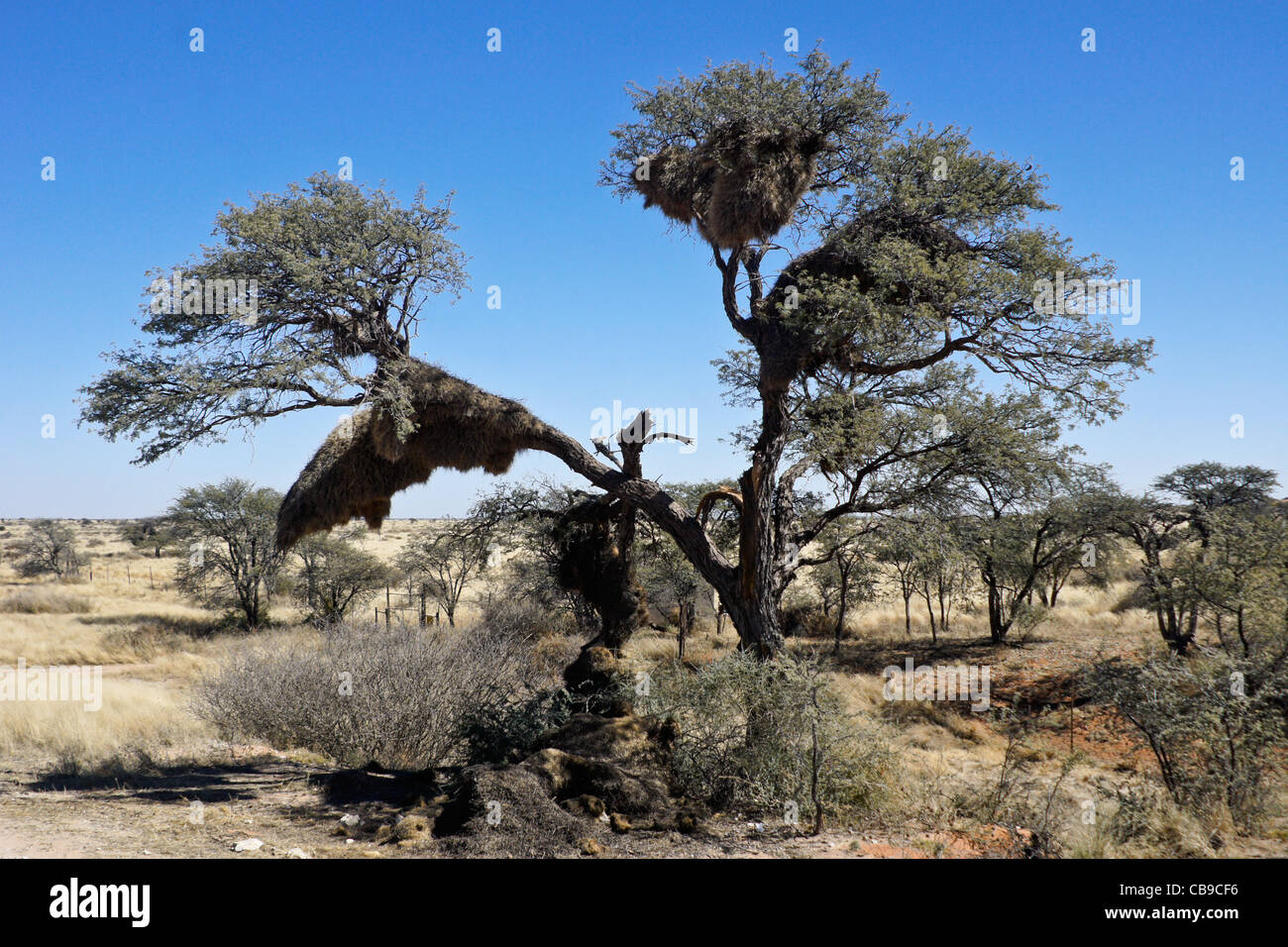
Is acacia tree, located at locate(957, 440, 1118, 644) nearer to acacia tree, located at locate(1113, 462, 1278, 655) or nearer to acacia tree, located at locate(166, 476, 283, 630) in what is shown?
acacia tree, located at locate(1113, 462, 1278, 655)

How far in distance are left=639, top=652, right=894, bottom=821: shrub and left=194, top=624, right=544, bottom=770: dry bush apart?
2838mm

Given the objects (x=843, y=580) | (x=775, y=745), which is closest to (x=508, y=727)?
(x=775, y=745)

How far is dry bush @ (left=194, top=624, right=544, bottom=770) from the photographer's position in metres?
10.5

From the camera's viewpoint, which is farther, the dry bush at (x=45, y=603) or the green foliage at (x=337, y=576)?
the dry bush at (x=45, y=603)

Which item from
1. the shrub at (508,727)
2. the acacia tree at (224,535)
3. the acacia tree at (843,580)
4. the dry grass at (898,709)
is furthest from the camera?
the acacia tree at (224,535)

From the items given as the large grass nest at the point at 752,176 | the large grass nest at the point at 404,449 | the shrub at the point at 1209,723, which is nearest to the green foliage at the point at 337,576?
the large grass nest at the point at 404,449

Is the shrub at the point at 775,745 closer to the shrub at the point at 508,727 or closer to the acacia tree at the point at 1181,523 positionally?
the shrub at the point at 508,727

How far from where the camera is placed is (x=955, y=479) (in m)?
10.8

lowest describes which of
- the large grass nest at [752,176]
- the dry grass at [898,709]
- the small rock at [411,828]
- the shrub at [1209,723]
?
the dry grass at [898,709]

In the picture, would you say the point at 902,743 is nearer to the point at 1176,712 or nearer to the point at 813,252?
the point at 1176,712

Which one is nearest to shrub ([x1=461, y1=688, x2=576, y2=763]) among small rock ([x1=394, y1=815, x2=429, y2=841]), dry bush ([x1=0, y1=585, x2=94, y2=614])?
small rock ([x1=394, y1=815, x2=429, y2=841])

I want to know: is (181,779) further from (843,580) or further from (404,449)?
(843,580)

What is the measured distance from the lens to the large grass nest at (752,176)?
9.78 meters

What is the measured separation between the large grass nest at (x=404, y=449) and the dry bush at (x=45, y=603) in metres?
26.7
